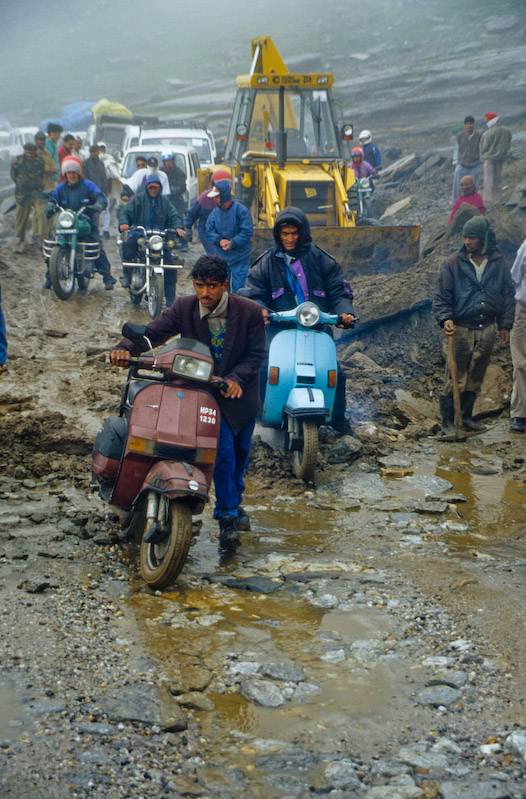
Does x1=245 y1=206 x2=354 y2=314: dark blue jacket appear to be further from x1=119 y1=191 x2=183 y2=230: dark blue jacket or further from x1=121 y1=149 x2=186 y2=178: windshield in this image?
x1=121 y1=149 x2=186 y2=178: windshield

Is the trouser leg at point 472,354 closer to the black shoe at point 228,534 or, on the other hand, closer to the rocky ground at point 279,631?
the rocky ground at point 279,631

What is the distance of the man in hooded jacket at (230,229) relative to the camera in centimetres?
1030

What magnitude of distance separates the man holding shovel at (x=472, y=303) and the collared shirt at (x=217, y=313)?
3.26m

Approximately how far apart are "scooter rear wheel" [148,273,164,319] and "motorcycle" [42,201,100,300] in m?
1.36

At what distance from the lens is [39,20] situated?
73375 millimetres

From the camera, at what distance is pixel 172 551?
4.21 meters

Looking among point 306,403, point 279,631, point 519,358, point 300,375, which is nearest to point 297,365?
point 300,375

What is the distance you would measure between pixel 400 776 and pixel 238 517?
268 centimetres

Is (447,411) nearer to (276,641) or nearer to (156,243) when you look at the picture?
(276,641)

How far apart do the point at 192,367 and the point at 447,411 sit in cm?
414

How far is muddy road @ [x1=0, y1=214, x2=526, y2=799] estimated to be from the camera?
9.44 ft

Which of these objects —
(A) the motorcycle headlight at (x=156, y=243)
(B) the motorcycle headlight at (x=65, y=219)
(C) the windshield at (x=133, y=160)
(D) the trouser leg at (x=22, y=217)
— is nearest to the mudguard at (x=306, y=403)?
(A) the motorcycle headlight at (x=156, y=243)

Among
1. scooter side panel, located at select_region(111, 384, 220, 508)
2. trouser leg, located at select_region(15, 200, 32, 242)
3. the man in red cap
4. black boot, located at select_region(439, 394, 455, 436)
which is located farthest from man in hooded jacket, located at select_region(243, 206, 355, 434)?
the man in red cap

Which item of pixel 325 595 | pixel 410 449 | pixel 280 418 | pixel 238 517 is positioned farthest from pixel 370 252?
pixel 325 595
